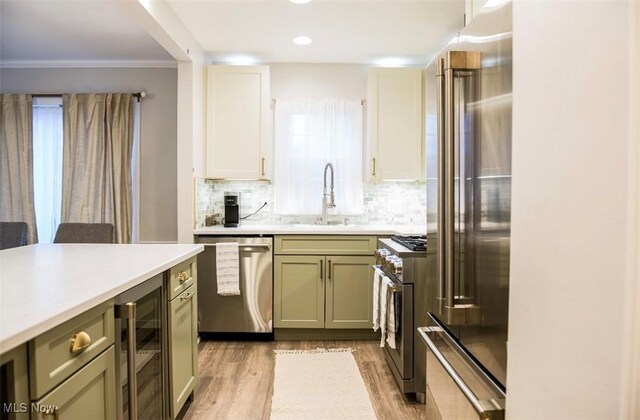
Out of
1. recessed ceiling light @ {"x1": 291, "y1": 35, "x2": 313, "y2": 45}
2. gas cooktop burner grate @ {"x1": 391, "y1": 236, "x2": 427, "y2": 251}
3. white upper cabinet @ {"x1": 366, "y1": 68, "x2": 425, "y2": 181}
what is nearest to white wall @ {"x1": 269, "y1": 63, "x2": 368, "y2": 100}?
white upper cabinet @ {"x1": 366, "y1": 68, "x2": 425, "y2": 181}

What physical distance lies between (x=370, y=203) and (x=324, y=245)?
0.84 metres

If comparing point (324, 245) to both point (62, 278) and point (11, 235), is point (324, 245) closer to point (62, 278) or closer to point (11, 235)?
point (62, 278)

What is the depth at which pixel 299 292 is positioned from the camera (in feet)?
11.3

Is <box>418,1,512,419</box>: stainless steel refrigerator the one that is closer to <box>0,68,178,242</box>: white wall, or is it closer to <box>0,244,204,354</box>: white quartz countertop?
<box>0,244,204,354</box>: white quartz countertop

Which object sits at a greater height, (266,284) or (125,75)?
(125,75)

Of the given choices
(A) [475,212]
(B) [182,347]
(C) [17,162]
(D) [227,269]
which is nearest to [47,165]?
(C) [17,162]

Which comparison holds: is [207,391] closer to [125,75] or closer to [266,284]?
[266,284]

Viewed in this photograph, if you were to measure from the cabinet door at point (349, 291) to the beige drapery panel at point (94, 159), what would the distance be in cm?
207

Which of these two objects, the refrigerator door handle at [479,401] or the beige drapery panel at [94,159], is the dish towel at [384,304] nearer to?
the refrigerator door handle at [479,401]

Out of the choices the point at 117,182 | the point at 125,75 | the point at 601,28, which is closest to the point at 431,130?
the point at 601,28

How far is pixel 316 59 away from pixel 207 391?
117 inches

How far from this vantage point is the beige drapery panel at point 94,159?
3924mm

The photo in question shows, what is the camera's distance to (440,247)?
1.25 meters

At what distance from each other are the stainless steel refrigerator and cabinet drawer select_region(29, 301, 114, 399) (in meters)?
1.07
